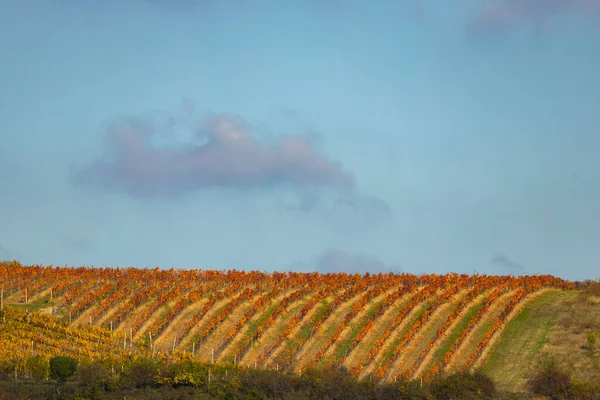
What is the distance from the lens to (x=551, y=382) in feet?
129

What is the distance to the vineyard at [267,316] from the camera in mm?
45094

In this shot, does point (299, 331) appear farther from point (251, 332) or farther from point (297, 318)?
point (251, 332)

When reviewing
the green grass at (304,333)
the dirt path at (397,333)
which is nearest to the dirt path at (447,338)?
the dirt path at (397,333)

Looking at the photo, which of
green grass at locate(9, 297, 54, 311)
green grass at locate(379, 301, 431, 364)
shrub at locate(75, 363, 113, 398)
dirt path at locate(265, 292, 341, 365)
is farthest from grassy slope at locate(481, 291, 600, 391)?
green grass at locate(9, 297, 54, 311)

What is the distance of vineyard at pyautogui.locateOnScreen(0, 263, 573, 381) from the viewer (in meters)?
45.1

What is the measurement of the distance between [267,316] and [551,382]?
18.2 metres

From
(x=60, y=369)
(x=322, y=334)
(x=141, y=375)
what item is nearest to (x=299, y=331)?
(x=322, y=334)

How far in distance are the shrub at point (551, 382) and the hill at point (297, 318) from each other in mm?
1728

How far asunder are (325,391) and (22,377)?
15.2 m

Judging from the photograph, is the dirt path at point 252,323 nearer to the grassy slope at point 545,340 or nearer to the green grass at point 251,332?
the green grass at point 251,332

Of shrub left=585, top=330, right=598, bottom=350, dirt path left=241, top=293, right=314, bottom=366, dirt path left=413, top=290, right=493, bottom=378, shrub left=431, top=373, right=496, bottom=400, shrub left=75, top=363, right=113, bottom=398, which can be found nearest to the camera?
shrub left=75, top=363, right=113, bottom=398

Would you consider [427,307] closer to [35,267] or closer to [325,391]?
[325,391]

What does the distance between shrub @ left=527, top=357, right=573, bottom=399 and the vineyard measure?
4524 mm

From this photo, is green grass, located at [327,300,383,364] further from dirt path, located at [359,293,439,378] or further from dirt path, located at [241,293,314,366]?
dirt path, located at [241,293,314,366]
